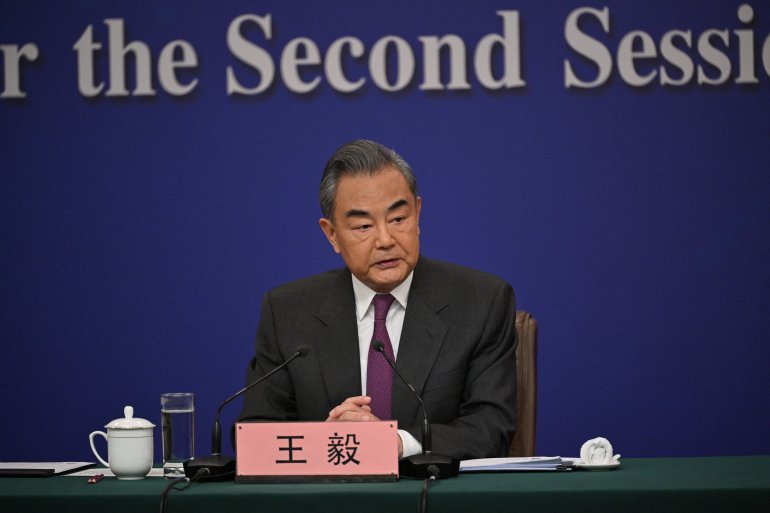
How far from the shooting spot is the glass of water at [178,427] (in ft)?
6.96

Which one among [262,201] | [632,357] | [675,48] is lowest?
[632,357]

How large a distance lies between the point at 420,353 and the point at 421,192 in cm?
142

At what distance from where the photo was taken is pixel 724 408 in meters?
3.73

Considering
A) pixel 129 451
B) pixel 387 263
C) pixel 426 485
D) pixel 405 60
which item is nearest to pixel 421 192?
pixel 405 60

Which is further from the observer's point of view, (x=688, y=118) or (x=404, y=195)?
(x=688, y=118)

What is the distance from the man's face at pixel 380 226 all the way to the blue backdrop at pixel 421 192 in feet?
4.27

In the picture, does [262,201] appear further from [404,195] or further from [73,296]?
[404,195]

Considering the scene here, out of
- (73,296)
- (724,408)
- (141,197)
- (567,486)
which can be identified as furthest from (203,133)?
(567,486)

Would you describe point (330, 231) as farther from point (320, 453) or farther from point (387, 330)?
point (320, 453)

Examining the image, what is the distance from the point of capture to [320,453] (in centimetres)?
183

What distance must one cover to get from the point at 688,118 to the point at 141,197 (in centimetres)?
205

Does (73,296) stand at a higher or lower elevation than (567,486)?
higher

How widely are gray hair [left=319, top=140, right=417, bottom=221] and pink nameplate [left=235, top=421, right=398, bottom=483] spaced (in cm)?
85

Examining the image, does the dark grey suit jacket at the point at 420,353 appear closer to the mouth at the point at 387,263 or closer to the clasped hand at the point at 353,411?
the mouth at the point at 387,263
